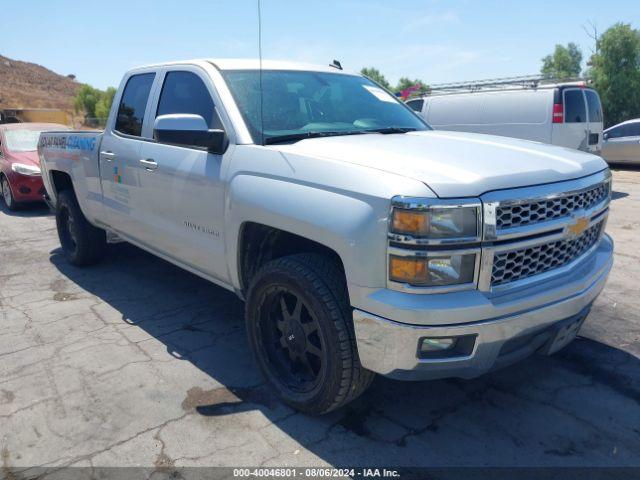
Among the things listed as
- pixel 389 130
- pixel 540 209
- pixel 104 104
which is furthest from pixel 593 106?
pixel 104 104

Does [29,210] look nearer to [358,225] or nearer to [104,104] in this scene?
[358,225]

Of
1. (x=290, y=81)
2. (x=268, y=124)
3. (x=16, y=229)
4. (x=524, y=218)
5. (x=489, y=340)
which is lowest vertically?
(x=16, y=229)

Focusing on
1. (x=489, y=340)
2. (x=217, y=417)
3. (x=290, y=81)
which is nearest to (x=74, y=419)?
(x=217, y=417)

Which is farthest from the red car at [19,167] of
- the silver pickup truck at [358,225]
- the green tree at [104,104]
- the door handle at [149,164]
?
the green tree at [104,104]

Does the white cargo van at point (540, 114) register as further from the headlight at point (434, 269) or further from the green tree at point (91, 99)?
the green tree at point (91, 99)

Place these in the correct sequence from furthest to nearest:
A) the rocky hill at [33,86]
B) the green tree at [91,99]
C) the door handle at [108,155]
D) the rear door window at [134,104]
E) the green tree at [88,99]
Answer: the rocky hill at [33,86] < the green tree at [88,99] < the green tree at [91,99] < the door handle at [108,155] < the rear door window at [134,104]

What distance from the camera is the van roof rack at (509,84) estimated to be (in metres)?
10.6

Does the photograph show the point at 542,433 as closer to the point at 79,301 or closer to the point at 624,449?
the point at 624,449

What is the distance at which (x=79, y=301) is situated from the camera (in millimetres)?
4871

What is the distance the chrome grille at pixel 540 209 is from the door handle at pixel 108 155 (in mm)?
3373

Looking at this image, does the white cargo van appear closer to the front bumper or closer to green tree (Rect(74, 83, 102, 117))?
the front bumper

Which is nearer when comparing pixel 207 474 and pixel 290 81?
pixel 207 474

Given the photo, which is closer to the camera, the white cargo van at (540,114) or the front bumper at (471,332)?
the front bumper at (471,332)

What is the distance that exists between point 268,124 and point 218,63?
81 centimetres
